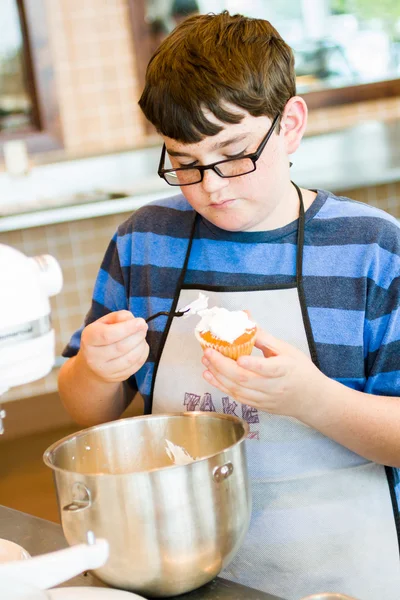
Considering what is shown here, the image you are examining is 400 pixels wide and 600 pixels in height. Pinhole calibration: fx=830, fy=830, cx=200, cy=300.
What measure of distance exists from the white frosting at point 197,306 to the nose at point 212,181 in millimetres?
227

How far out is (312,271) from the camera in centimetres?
154

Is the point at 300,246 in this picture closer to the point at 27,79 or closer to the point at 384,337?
the point at 384,337

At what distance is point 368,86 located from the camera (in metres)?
4.96

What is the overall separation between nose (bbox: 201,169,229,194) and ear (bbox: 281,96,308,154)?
17 centimetres

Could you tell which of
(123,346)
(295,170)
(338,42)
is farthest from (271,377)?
(338,42)

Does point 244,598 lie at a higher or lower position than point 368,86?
lower

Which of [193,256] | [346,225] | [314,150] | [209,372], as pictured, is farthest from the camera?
[314,150]

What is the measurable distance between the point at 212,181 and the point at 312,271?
0.88 feet

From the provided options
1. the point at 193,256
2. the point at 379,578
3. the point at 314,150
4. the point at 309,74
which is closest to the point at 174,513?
the point at 379,578

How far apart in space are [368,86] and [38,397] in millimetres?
2643

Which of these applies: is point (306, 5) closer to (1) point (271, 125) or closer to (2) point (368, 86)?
(2) point (368, 86)

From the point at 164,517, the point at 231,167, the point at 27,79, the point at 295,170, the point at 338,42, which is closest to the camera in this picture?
the point at 164,517

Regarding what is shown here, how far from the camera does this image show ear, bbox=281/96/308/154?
1494 mm

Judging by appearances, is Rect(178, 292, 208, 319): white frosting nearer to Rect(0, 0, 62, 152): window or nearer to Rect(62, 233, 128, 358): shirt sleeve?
Rect(62, 233, 128, 358): shirt sleeve
